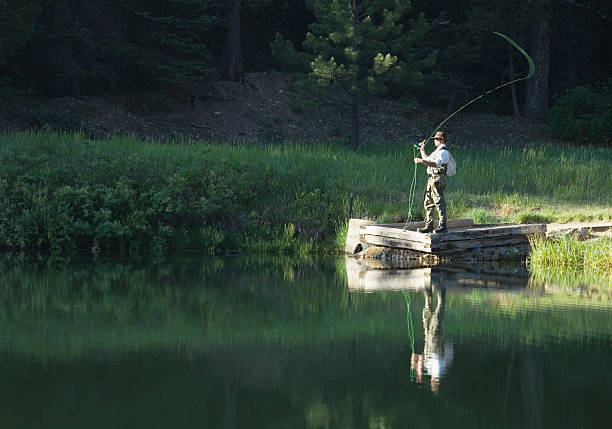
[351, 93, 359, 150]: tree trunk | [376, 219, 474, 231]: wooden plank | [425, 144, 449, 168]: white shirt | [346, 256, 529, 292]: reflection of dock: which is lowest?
[346, 256, 529, 292]: reflection of dock

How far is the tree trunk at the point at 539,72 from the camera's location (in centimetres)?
3500

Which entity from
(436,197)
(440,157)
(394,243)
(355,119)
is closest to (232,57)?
(355,119)

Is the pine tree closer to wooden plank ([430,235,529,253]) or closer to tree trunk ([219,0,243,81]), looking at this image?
tree trunk ([219,0,243,81])

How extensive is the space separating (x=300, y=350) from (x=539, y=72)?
28.7 meters

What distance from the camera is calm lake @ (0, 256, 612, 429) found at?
743 cm

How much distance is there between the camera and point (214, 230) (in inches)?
722

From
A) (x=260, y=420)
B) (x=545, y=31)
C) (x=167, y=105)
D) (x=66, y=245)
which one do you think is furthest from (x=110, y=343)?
(x=545, y=31)

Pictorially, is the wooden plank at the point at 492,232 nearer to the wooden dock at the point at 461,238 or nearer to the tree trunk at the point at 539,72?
the wooden dock at the point at 461,238

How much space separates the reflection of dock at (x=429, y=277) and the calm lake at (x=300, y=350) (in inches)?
1.9

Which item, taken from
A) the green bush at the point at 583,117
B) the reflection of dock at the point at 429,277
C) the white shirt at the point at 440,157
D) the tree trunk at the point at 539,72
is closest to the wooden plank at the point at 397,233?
the reflection of dock at the point at 429,277

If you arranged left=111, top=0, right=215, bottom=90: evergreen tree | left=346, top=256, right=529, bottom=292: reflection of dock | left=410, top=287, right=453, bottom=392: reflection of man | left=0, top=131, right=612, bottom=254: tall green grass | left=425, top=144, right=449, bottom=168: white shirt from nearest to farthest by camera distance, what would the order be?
left=410, top=287, right=453, bottom=392: reflection of man → left=346, top=256, right=529, bottom=292: reflection of dock → left=425, top=144, right=449, bottom=168: white shirt → left=0, top=131, right=612, bottom=254: tall green grass → left=111, top=0, right=215, bottom=90: evergreen tree

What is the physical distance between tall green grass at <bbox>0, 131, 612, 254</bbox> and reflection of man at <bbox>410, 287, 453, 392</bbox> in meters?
6.68

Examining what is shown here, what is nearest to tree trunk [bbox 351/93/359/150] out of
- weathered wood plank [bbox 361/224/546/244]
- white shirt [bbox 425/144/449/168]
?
weathered wood plank [bbox 361/224/546/244]

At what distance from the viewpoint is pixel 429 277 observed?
48.3 feet
